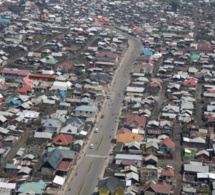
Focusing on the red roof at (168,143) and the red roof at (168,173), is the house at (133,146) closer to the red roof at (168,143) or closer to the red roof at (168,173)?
the red roof at (168,143)

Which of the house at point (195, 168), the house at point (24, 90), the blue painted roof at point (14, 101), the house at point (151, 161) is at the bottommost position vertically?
the house at point (24, 90)

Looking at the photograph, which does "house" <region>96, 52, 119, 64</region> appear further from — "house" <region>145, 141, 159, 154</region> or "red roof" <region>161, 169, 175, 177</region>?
"red roof" <region>161, 169, 175, 177</region>

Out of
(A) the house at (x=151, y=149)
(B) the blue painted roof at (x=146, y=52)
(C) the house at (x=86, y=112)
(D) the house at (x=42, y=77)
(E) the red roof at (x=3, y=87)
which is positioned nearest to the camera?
(A) the house at (x=151, y=149)

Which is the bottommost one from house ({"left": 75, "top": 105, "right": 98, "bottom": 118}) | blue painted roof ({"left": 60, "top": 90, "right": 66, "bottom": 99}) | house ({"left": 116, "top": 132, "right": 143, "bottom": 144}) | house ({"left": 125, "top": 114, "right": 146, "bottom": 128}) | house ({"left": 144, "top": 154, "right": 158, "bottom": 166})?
blue painted roof ({"left": 60, "top": 90, "right": 66, "bottom": 99})

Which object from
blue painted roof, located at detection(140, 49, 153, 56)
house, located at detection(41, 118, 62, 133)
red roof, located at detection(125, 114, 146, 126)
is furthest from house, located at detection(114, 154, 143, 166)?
blue painted roof, located at detection(140, 49, 153, 56)

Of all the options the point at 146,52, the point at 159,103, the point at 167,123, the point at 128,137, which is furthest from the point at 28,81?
the point at 146,52

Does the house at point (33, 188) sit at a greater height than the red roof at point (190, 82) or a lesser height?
greater

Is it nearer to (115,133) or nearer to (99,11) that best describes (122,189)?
(115,133)

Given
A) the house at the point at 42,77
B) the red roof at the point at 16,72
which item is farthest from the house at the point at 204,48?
the red roof at the point at 16,72
